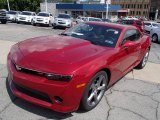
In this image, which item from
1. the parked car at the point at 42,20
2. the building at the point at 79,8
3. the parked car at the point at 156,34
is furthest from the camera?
the building at the point at 79,8

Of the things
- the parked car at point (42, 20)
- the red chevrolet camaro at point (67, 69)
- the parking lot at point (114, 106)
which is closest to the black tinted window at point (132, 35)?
the red chevrolet camaro at point (67, 69)

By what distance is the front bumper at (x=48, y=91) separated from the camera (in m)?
3.49

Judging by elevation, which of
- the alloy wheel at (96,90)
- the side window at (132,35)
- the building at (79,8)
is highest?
the building at (79,8)

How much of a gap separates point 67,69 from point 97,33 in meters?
1.99

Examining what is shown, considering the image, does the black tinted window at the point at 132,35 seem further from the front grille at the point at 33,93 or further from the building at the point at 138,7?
the building at the point at 138,7

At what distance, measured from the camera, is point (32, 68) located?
3.62 metres

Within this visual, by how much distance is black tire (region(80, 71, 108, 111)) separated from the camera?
3874 mm

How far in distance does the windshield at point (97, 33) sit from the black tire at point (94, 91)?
89 cm

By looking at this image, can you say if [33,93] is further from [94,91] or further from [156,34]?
[156,34]

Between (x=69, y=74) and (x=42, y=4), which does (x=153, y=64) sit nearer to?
(x=69, y=74)

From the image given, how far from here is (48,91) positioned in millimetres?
3527

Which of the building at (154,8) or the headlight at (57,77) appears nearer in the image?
the headlight at (57,77)

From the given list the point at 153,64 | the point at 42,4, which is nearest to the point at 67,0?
the point at 42,4

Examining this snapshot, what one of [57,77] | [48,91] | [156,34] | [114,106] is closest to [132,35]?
[114,106]
